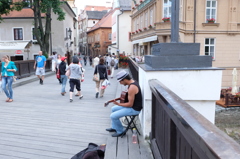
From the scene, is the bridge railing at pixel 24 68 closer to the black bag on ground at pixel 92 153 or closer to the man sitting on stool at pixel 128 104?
the man sitting on stool at pixel 128 104

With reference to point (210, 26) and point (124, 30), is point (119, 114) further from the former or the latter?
point (124, 30)

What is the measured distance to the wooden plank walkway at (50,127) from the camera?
4645 millimetres

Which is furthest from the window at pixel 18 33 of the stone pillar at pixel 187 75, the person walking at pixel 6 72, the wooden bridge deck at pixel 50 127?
the stone pillar at pixel 187 75

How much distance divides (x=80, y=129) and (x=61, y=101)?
3.69 meters

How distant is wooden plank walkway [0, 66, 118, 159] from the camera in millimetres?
4645

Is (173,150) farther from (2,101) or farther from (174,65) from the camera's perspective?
(2,101)

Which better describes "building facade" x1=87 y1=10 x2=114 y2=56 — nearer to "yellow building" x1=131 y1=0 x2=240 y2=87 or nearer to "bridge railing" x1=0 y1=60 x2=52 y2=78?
"yellow building" x1=131 y1=0 x2=240 y2=87

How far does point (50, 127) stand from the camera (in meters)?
6.05

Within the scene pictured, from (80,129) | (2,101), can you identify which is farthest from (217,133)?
(2,101)

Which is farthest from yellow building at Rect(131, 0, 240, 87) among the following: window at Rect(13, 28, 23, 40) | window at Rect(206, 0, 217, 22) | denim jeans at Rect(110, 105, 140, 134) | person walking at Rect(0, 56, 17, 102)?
denim jeans at Rect(110, 105, 140, 134)

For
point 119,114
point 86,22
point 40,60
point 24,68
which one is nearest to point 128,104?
point 119,114

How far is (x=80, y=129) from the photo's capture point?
5.93 m

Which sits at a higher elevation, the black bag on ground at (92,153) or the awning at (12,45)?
the awning at (12,45)

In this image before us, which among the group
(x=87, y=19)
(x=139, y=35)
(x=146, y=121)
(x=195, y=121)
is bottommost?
(x=146, y=121)
